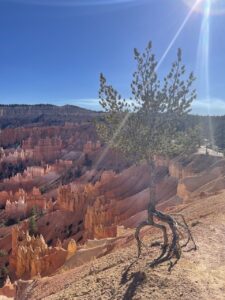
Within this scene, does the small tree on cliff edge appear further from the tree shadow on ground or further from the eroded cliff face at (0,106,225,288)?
the eroded cliff face at (0,106,225,288)

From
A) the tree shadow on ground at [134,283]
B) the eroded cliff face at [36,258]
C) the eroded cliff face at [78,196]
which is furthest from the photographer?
the eroded cliff face at [78,196]

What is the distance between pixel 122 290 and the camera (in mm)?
10445

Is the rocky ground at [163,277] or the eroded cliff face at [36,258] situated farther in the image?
the eroded cliff face at [36,258]

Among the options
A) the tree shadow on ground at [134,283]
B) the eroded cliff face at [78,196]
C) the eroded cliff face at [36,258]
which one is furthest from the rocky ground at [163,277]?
the eroded cliff face at [36,258]

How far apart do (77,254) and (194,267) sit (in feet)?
55.1

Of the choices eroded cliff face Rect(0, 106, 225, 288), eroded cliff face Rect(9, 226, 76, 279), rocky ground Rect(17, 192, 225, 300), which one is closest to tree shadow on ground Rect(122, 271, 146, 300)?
rocky ground Rect(17, 192, 225, 300)

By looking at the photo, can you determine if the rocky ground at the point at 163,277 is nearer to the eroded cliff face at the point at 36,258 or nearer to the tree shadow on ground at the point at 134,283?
the tree shadow on ground at the point at 134,283

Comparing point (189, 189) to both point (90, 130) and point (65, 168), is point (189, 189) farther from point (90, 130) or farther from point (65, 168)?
point (90, 130)

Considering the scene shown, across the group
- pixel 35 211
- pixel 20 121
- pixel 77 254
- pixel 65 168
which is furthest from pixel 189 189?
pixel 20 121

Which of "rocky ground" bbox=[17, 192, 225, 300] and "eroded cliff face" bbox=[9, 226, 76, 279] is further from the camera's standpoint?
"eroded cliff face" bbox=[9, 226, 76, 279]

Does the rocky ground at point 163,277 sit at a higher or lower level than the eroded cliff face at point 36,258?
higher

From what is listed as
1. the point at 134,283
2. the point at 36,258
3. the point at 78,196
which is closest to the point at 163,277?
the point at 134,283

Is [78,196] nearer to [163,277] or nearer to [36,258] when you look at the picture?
[36,258]

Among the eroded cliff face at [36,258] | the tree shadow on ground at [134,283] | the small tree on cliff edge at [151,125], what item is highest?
the small tree on cliff edge at [151,125]
